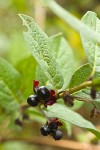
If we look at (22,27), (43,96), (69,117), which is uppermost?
(22,27)

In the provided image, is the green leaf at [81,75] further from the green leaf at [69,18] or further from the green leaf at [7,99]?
the green leaf at [7,99]

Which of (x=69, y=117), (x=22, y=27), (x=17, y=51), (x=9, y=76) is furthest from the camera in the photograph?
(x=22, y=27)

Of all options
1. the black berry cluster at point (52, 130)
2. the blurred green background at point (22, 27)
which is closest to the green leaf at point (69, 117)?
the black berry cluster at point (52, 130)

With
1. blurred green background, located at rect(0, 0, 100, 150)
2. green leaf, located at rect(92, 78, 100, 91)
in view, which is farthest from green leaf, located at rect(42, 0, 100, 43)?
blurred green background, located at rect(0, 0, 100, 150)

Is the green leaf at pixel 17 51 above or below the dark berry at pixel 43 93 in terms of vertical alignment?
above

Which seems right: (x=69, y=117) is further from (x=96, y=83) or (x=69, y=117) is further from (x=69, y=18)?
(x=69, y=18)

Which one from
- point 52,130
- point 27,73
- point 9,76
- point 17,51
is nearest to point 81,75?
point 52,130
